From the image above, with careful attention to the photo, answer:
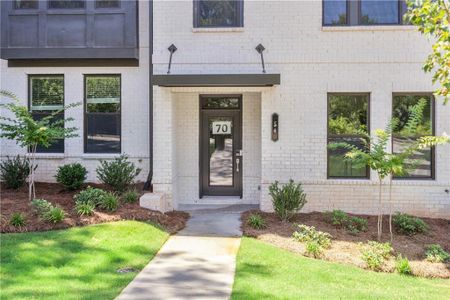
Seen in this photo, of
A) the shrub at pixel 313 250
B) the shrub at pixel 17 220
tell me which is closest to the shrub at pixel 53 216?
the shrub at pixel 17 220

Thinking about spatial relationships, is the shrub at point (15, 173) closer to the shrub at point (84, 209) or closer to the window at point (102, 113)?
the window at point (102, 113)

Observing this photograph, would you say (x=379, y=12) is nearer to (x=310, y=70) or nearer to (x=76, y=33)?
(x=310, y=70)

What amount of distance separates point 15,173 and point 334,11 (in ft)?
30.0

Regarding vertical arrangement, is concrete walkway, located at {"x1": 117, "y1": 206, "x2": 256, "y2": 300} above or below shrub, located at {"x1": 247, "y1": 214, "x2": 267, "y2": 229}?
below

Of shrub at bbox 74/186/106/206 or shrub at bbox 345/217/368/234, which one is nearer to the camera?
shrub at bbox 345/217/368/234

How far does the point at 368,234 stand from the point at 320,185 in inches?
77.9

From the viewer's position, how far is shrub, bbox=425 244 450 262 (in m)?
7.98

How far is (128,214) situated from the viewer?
32.4 ft

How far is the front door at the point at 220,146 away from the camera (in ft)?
40.9

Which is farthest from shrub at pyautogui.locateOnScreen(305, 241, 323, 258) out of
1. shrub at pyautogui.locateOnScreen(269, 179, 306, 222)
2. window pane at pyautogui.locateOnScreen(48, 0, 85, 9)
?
Result: window pane at pyautogui.locateOnScreen(48, 0, 85, 9)

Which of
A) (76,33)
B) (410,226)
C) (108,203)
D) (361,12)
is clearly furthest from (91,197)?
(361,12)

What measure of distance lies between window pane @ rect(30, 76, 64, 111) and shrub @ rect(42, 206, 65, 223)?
523cm

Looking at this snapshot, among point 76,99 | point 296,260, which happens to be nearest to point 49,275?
point 296,260

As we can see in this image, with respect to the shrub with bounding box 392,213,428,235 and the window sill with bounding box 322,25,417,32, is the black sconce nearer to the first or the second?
the window sill with bounding box 322,25,417,32
